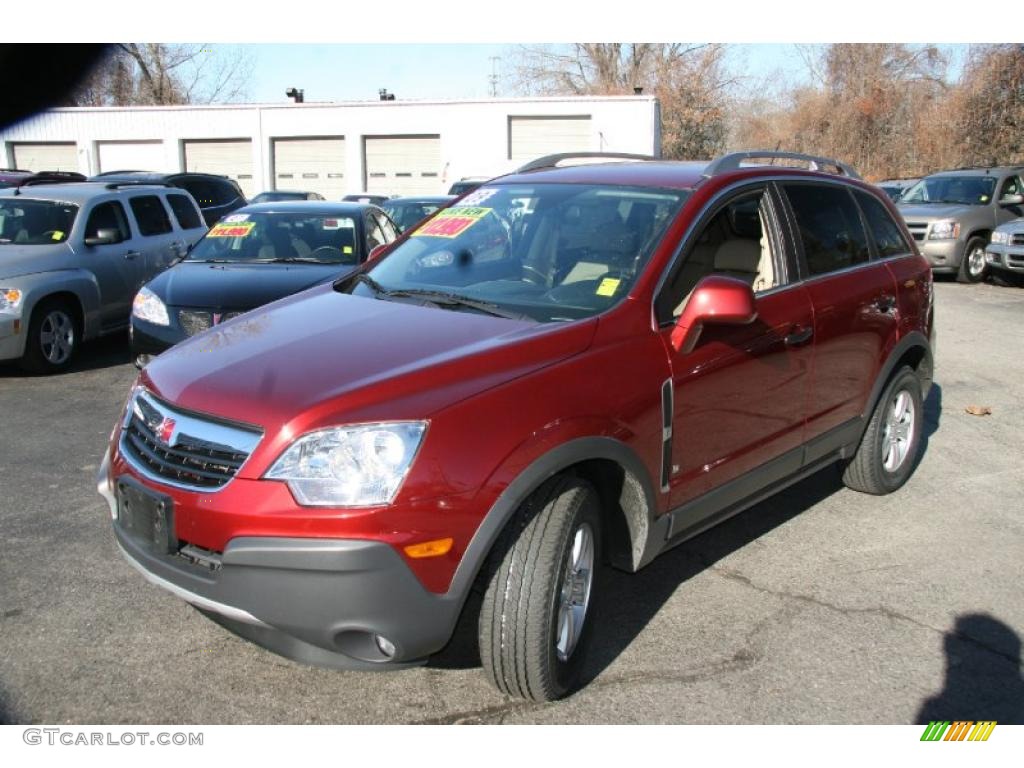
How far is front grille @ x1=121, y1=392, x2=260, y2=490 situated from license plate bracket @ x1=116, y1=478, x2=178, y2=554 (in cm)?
7

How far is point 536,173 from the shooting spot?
4.71m

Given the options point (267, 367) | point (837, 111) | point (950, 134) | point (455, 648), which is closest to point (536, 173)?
point (267, 367)

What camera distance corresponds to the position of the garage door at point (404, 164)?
32.4 metres

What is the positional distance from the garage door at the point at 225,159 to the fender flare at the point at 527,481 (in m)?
32.5

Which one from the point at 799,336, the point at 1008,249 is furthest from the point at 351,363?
the point at 1008,249

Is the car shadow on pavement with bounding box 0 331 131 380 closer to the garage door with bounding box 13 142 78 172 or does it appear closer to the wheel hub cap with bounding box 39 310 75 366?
the wheel hub cap with bounding box 39 310 75 366

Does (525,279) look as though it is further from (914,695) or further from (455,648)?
(914,695)

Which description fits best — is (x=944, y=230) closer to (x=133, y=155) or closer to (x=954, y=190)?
(x=954, y=190)

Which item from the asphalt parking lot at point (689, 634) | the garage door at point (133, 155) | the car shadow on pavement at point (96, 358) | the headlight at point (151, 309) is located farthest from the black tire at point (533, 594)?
the garage door at point (133, 155)

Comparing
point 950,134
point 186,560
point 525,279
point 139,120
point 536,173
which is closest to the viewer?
point 186,560

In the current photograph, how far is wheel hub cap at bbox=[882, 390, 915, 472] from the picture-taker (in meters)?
5.31

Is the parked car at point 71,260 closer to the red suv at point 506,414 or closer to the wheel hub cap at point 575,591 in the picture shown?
the red suv at point 506,414

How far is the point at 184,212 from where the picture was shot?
1086 centimetres

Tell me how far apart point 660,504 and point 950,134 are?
32.2 m
